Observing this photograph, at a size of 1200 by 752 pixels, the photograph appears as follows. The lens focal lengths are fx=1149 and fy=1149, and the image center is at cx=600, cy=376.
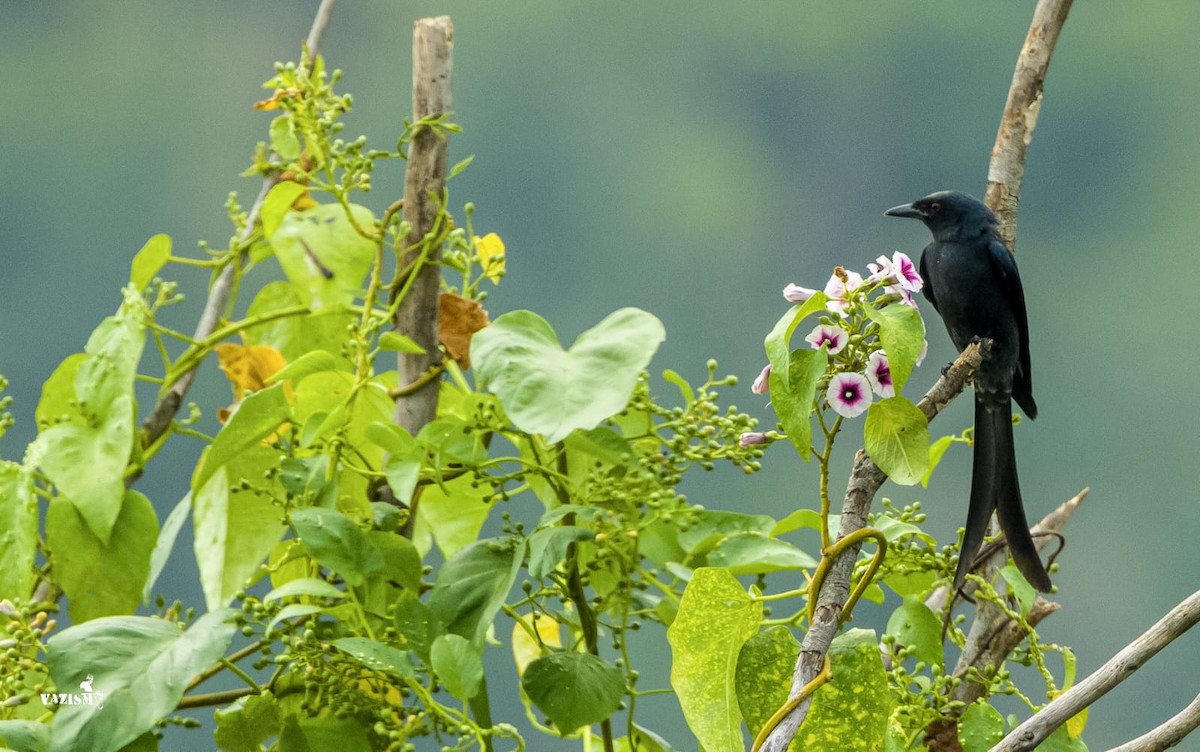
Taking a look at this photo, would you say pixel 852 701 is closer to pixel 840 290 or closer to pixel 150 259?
pixel 840 290

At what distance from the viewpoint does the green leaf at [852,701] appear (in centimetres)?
78

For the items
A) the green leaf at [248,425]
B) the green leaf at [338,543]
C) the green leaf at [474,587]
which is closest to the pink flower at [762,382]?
the green leaf at [474,587]

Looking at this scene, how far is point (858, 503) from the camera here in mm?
787

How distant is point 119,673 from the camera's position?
908 millimetres

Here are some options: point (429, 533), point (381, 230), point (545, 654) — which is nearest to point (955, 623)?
point (545, 654)

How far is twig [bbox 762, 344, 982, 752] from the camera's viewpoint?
74 centimetres

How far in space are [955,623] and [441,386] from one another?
572 millimetres

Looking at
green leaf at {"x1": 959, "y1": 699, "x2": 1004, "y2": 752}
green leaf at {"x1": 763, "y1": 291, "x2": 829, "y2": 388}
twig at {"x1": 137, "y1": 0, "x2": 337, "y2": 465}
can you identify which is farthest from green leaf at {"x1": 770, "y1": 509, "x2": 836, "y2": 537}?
twig at {"x1": 137, "y1": 0, "x2": 337, "y2": 465}

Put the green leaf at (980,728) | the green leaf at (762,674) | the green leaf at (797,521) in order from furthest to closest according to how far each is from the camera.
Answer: the green leaf at (797,521), the green leaf at (980,728), the green leaf at (762,674)

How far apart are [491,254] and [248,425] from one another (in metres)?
0.31

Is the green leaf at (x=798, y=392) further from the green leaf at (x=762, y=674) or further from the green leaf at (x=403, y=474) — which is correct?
the green leaf at (x=403, y=474)

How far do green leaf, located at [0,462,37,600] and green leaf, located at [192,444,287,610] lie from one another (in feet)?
0.49

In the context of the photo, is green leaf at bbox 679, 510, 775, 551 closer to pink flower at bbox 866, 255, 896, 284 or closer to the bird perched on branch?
the bird perched on branch

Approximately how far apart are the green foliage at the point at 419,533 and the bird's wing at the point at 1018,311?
0.23 m
